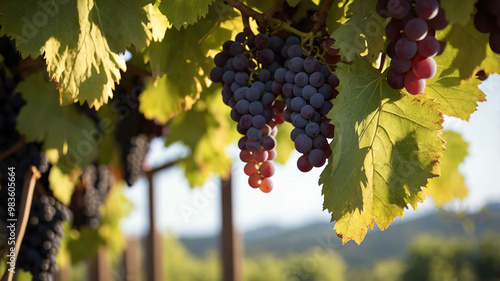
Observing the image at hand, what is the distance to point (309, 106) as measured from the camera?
66 cm

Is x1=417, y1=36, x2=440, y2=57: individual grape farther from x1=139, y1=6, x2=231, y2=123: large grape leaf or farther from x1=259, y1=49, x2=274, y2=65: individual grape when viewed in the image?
x1=139, y1=6, x2=231, y2=123: large grape leaf

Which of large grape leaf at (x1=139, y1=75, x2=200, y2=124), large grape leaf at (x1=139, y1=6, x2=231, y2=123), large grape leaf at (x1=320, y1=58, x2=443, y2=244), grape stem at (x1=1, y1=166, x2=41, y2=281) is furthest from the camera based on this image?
large grape leaf at (x1=139, y1=75, x2=200, y2=124)

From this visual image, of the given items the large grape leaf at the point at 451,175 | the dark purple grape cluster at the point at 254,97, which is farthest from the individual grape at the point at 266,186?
the large grape leaf at the point at 451,175

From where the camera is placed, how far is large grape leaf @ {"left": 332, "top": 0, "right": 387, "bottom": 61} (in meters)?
0.63

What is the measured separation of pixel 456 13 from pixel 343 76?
16cm

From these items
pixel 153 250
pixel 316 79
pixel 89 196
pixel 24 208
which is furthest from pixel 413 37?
pixel 153 250

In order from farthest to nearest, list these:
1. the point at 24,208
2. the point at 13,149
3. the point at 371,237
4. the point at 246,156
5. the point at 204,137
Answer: the point at 371,237 < the point at 204,137 < the point at 13,149 < the point at 24,208 < the point at 246,156

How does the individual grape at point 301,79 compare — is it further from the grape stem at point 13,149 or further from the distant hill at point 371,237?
the distant hill at point 371,237

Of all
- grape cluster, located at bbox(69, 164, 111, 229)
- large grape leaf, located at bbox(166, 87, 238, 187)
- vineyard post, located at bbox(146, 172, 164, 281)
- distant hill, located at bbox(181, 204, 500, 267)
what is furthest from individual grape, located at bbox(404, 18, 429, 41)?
distant hill, located at bbox(181, 204, 500, 267)

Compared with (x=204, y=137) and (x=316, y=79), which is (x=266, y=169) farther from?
(x=204, y=137)

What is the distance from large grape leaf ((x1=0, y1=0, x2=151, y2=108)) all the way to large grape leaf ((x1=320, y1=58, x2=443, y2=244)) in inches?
13.3

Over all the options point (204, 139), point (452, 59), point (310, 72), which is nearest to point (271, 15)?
point (310, 72)

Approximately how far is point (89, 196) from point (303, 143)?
1.36m

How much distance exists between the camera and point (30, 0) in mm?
759
